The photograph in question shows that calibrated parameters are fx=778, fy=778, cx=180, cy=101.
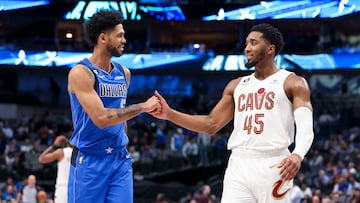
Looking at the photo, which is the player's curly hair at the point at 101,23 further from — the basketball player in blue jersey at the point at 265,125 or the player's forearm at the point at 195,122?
the basketball player in blue jersey at the point at 265,125

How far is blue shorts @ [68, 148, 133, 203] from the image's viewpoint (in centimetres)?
649

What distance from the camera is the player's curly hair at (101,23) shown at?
6.67 meters

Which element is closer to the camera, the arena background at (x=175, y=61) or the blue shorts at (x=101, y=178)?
the blue shorts at (x=101, y=178)

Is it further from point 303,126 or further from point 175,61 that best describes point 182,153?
point 303,126

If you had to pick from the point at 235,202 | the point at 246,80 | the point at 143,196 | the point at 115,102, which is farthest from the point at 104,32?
the point at 143,196

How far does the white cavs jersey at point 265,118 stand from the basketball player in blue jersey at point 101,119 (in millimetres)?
781

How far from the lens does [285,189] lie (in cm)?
652

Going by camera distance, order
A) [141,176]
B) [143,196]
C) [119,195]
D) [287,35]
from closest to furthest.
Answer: [119,195], [143,196], [141,176], [287,35]

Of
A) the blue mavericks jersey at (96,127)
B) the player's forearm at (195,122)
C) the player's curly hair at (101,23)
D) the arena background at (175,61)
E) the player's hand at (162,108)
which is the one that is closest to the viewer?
the blue mavericks jersey at (96,127)

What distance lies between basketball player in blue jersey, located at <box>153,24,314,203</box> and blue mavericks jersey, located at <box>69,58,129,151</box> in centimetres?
101

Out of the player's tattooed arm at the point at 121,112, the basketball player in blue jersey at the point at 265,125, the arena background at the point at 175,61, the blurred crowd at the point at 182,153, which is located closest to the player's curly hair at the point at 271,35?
the basketball player in blue jersey at the point at 265,125

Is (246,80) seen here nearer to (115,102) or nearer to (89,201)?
(115,102)

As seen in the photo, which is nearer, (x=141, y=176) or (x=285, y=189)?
(x=285, y=189)

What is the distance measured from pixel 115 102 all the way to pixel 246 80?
47.4 inches
